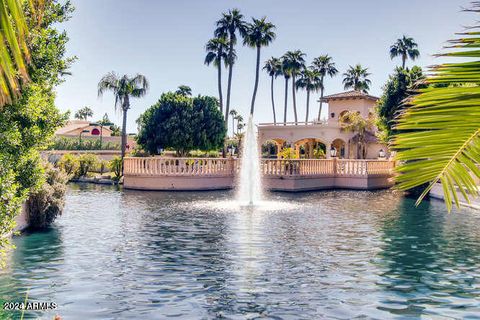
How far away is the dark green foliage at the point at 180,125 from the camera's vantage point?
4512 cm

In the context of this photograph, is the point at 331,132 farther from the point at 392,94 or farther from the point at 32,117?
the point at 32,117

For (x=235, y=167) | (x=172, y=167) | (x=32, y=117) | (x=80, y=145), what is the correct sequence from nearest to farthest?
(x=32, y=117) < (x=172, y=167) < (x=235, y=167) < (x=80, y=145)

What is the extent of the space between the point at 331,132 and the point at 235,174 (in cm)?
2118

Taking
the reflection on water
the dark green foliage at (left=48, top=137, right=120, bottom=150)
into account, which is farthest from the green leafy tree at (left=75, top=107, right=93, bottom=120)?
the reflection on water

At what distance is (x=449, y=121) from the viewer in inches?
108

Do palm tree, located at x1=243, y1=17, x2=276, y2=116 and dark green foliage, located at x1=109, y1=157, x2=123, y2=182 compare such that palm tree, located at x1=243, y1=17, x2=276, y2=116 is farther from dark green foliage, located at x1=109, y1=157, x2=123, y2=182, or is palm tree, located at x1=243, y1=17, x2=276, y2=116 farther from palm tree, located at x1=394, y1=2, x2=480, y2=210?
palm tree, located at x1=394, y1=2, x2=480, y2=210

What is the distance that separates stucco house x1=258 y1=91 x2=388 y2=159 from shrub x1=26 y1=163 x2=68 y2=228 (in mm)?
38671

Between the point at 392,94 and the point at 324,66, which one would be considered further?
the point at 324,66

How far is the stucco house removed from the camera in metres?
55.2

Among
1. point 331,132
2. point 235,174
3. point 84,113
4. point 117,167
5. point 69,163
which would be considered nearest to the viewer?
point 235,174

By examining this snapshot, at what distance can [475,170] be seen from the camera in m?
2.83

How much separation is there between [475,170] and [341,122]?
2157 inches

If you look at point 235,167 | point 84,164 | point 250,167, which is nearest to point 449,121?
point 250,167

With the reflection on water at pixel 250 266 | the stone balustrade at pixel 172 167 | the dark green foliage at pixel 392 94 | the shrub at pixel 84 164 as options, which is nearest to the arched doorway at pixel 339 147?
the dark green foliage at pixel 392 94
